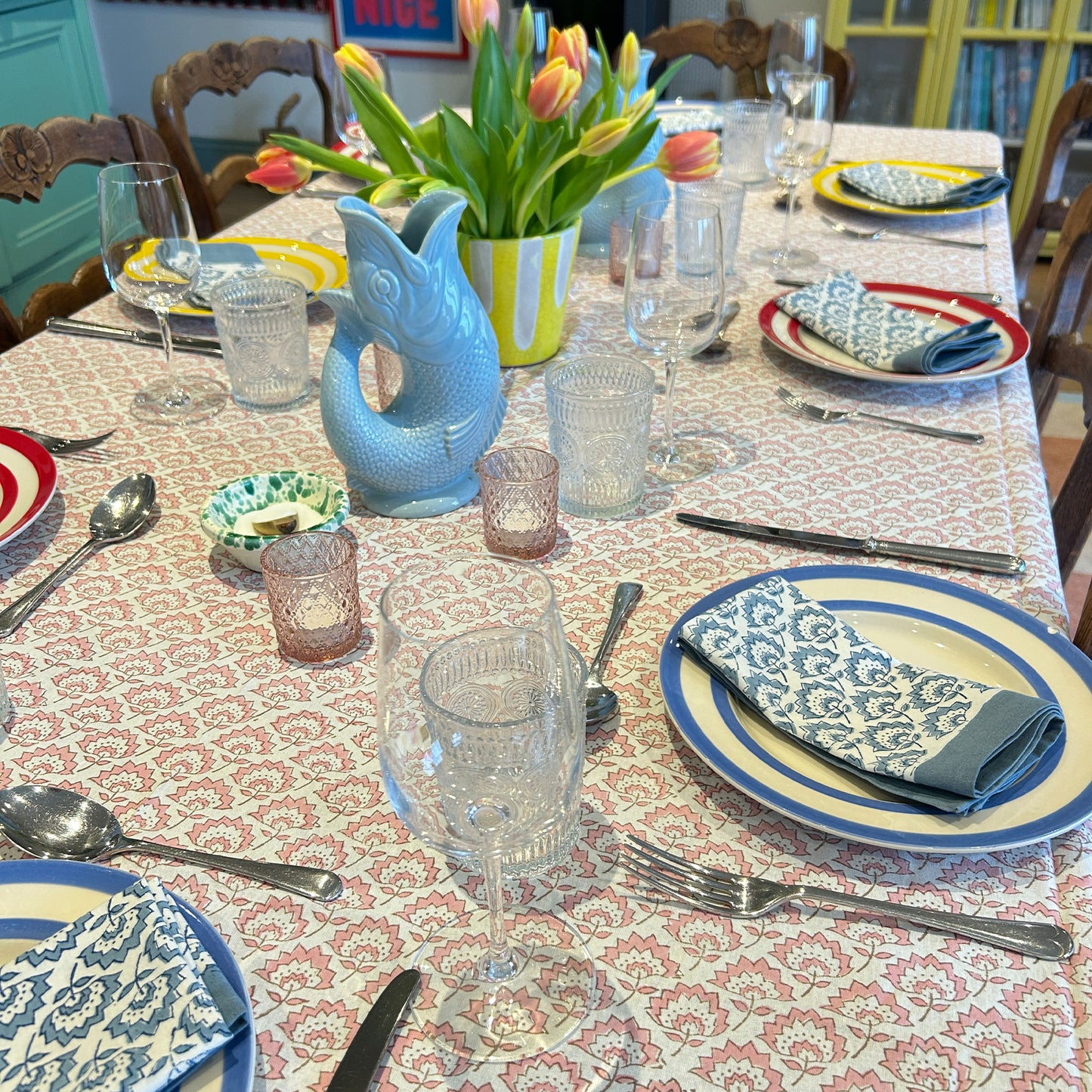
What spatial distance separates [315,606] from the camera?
2.45ft

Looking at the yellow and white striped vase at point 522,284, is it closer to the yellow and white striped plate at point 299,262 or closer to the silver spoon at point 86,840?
the yellow and white striped plate at point 299,262

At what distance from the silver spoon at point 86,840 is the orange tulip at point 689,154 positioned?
81 cm

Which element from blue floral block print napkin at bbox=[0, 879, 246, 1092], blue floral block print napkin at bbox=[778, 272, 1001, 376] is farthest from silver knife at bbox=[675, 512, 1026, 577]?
blue floral block print napkin at bbox=[0, 879, 246, 1092]

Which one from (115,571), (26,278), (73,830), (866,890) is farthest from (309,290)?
(26,278)

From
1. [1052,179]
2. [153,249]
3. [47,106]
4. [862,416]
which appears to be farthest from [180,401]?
[47,106]

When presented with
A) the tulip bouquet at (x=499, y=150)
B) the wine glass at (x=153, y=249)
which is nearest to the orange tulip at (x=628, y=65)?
the tulip bouquet at (x=499, y=150)

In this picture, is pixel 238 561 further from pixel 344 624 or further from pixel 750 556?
pixel 750 556

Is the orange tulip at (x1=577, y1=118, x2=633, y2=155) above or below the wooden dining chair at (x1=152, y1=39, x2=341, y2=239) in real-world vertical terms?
above

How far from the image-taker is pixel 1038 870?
0.59 m

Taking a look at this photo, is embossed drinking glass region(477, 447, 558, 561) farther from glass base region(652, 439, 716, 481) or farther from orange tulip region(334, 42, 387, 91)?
orange tulip region(334, 42, 387, 91)

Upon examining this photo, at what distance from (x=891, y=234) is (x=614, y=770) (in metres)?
1.17

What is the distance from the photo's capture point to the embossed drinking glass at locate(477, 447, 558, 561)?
0.84m

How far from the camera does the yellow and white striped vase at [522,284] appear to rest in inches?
42.7

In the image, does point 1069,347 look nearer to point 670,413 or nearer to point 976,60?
point 670,413
